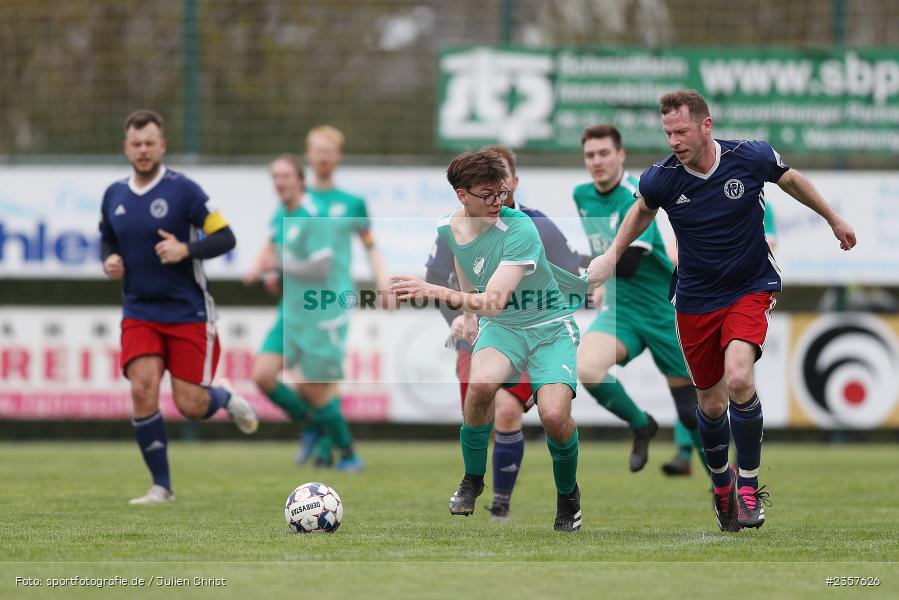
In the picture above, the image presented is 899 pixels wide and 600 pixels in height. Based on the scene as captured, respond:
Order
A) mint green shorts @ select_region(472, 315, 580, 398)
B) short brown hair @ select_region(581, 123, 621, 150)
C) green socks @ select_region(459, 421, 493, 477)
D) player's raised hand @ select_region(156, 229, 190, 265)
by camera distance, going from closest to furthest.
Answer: mint green shorts @ select_region(472, 315, 580, 398) < green socks @ select_region(459, 421, 493, 477) < player's raised hand @ select_region(156, 229, 190, 265) < short brown hair @ select_region(581, 123, 621, 150)

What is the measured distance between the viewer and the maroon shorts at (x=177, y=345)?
852 centimetres

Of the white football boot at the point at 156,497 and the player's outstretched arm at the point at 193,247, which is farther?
the white football boot at the point at 156,497

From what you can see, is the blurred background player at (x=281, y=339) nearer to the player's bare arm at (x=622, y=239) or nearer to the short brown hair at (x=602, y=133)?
the short brown hair at (x=602, y=133)

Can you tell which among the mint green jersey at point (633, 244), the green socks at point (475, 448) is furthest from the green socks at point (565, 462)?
the mint green jersey at point (633, 244)

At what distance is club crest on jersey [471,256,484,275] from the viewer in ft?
23.0

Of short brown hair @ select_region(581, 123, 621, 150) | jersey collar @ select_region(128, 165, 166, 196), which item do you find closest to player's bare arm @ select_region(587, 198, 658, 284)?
short brown hair @ select_region(581, 123, 621, 150)

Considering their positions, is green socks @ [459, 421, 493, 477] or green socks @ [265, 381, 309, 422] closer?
green socks @ [459, 421, 493, 477]

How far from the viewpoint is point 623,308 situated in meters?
9.31

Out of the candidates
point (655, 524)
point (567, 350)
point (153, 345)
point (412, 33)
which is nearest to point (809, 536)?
point (655, 524)

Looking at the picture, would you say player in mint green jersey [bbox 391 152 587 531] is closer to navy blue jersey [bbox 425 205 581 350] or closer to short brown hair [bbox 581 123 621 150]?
navy blue jersey [bbox 425 205 581 350]

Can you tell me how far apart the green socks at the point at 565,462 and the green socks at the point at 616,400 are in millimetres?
1995

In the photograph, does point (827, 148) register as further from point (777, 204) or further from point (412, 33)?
point (412, 33)

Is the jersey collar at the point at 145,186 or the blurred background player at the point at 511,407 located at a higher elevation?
the jersey collar at the point at 145,186

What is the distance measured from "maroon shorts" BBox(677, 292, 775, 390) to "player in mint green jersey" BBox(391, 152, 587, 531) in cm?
58
